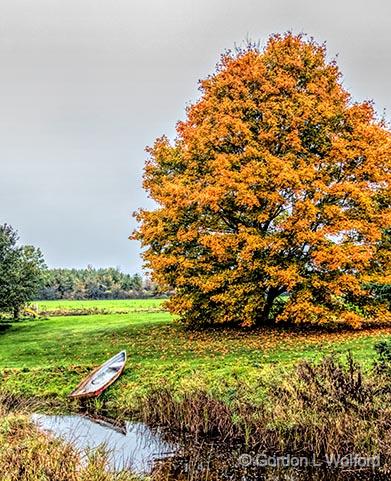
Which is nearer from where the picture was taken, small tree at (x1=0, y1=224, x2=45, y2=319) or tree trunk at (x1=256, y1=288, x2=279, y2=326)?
tree trunk at (x1=256, y1=288, x2=279, y2=326)

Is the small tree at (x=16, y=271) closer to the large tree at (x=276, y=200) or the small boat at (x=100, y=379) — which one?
the large tree at (x=276, y=200)

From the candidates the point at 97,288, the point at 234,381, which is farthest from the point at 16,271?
the point at 97,288

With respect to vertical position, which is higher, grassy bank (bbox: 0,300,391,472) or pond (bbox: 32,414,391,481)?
grassy bank (bbox: 0,300,391,472)

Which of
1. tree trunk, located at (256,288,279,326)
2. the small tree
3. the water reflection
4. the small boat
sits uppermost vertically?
the small tree

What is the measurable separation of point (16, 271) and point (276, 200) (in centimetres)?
1691

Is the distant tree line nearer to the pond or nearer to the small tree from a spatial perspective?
the small tree

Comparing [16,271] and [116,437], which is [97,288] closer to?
[16,271]

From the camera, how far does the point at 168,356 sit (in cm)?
1855

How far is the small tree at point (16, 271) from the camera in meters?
29.4

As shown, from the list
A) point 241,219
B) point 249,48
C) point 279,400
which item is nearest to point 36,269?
point 241,219

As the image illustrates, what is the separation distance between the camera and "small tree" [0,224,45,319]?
29406 millimetres

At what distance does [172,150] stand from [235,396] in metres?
16.6

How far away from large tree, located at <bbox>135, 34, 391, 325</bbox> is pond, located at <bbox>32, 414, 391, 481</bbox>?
10.5 meters

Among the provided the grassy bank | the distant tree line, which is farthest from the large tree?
the distant tree line
